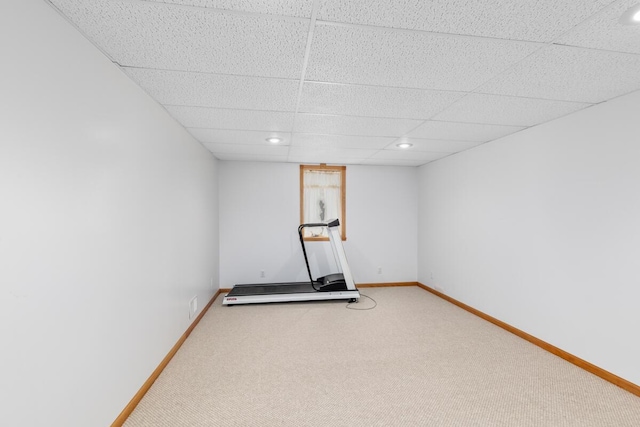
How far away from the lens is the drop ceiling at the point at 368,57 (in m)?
1.22

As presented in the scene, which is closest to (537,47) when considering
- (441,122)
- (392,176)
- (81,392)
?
(441,122)

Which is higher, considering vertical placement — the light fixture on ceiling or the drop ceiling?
the drop ceiling

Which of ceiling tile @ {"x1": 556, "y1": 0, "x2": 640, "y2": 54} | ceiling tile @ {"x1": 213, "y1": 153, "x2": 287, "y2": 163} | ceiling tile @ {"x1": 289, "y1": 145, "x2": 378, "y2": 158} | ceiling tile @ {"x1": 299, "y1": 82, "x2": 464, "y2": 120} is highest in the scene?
ceiling tile @ {"x1": 213, "y1": 153, "x2": 287, "y2": 163}

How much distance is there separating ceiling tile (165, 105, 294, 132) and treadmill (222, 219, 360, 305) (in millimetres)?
1902

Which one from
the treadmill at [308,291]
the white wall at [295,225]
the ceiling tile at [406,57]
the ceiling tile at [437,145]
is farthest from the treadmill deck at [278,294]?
the ceiling tile at [406,57]

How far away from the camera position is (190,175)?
3.10 meters

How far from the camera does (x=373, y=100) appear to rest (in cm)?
215

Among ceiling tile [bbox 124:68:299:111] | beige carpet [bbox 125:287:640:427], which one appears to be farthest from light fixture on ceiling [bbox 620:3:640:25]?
beige carpet [bbox 125:287:640:427]

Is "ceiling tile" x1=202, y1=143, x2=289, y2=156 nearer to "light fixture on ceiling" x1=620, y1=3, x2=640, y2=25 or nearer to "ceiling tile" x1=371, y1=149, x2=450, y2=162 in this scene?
"ceiling tile" x1=371, y1=149, x2=450, y2=162

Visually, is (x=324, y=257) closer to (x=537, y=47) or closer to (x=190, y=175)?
(x=190, y=175)

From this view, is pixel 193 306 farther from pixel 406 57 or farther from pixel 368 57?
pixel 406 57

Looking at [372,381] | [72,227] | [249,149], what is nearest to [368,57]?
[72,227]

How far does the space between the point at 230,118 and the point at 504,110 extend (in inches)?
93.7

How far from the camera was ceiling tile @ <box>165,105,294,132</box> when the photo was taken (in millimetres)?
2404
